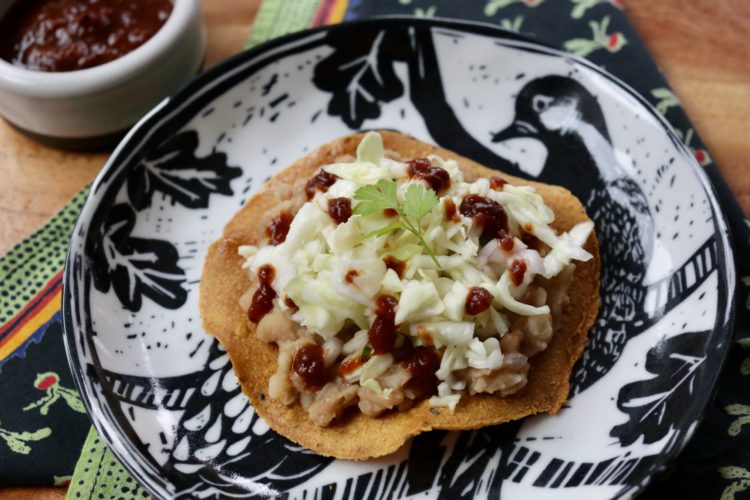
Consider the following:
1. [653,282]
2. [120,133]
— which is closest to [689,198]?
[653,282]

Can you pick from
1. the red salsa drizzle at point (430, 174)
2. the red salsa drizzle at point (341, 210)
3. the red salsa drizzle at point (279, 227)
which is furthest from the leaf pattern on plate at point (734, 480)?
the red salsa drizzle at point (279, 227)

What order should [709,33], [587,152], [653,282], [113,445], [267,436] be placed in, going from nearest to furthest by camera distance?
1. [113,445]
2. [267,436]
3. [653,282]
4. [587,152]
5. [709,33]

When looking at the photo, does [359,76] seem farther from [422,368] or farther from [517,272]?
[422,368]

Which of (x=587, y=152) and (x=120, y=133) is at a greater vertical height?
(x=587, y=152)

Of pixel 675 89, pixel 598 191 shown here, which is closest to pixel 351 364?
pixel 598 191

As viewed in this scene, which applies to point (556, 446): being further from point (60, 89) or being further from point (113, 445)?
point (60, 89)

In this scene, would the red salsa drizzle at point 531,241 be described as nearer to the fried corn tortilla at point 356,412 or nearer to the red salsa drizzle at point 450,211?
the fried corn tortilla at point 356,412

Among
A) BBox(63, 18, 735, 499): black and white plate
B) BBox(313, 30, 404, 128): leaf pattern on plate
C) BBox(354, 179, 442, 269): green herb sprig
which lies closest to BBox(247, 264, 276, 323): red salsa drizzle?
BBox(63, 18, 735, 499): black and white plate
